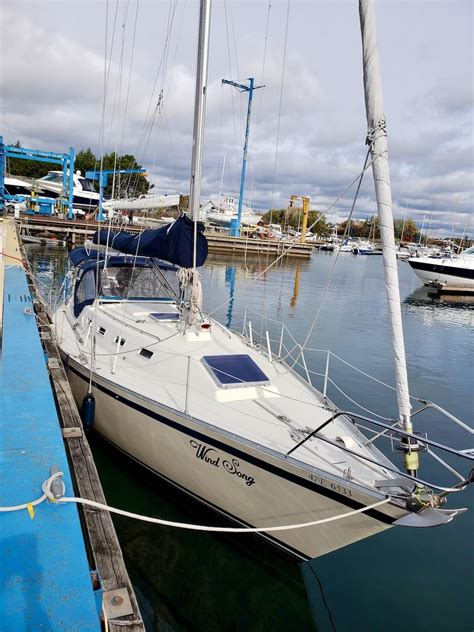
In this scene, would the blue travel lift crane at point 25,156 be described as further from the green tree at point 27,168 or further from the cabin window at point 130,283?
the green tree at point 27,168

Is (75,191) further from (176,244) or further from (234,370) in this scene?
(234,370)

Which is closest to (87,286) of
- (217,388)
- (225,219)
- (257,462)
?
(217,388)

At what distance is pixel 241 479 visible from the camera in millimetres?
4598

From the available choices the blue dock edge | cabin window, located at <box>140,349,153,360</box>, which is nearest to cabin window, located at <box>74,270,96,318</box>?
cabin window, located at <box>140,349,153,360</box>

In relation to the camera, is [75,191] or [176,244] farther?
[75,191]

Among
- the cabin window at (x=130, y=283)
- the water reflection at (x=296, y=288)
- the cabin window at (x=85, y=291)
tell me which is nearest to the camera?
the cabin window at (x=85, y=291)

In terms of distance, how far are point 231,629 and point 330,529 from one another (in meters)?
1.35

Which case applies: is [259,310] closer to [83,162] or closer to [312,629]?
[312,629]

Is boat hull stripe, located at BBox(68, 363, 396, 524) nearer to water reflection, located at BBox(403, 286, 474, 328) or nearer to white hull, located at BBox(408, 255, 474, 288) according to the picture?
→ water reflection, located at BBox(403, 286, 474, 328)

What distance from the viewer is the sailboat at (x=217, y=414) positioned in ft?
12.8

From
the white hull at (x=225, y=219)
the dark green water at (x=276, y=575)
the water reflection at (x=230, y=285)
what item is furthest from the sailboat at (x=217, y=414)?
the white hull at (x=225, y=219)

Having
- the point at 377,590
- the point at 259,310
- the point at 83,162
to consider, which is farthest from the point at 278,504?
the point at 83,162

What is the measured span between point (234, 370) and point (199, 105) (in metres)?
4.14

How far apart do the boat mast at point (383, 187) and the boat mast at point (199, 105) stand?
3411 millimetres
